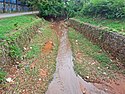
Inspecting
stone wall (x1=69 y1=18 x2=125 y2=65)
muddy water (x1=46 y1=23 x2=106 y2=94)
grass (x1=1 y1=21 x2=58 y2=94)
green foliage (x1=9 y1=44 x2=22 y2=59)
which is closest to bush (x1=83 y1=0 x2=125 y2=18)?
stone wall (x1=69 y1=18 x2=125 y2=65)

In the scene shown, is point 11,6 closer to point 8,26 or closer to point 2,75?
point 8,26

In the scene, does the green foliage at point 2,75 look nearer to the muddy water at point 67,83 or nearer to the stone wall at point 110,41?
the muddy water at point 67,83

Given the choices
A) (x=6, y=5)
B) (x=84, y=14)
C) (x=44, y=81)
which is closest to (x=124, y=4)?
(x=84, y=14)

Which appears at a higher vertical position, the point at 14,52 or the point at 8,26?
the point at 8,26

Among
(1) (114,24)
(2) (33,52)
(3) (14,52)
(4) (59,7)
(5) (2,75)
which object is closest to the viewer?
(5) (2,75)

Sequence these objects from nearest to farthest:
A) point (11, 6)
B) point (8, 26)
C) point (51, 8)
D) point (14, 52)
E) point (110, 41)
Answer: point (14, 52)
point (110, 41)
point (8, 26)
point (11, 6)
point (51, 8)

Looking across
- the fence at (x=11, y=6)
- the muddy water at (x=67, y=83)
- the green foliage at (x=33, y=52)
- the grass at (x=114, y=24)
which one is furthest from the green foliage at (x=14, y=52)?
the fence at (x=11, y=6)

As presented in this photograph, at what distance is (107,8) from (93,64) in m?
9.05

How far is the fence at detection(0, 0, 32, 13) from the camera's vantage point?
21.3 metres

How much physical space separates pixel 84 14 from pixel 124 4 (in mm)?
6680

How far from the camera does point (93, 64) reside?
30.8 ft

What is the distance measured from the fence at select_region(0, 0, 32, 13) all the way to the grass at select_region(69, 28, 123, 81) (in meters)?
11.8

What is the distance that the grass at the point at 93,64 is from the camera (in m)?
8.28

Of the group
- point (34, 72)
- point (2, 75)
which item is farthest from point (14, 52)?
point (2, 75)
